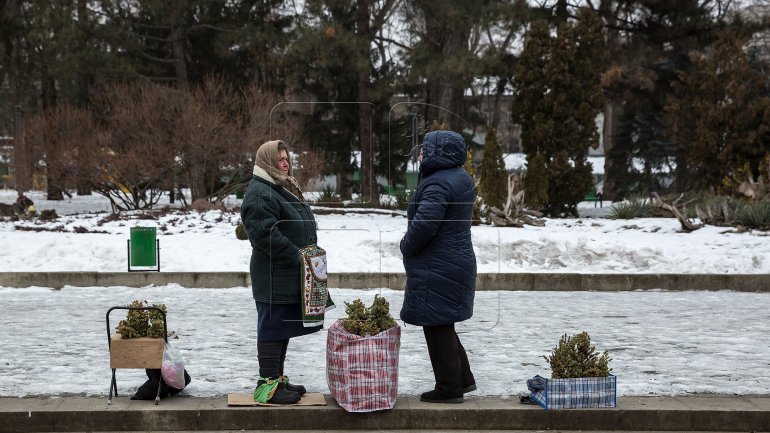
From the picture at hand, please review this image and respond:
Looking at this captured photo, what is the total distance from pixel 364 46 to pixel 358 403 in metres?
22.3

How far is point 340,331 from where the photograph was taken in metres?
6.05

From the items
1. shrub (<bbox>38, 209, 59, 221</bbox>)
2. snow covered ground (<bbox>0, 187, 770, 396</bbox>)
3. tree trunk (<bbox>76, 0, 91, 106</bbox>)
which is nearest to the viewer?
snow covered ground (<bbox>0, 187, 770, 396</bbox>)

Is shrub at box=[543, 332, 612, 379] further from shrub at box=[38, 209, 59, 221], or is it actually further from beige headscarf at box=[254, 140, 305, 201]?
shrub at box=[38, 209, 59, 221]

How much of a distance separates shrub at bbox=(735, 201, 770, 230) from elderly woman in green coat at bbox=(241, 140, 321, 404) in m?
12.3

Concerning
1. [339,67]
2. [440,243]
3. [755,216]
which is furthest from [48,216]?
[440,243]

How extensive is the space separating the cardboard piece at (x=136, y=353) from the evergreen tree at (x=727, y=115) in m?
18.0

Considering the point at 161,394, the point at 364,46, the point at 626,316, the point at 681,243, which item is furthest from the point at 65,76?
the point at 161,394

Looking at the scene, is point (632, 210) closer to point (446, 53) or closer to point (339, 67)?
point (446, 53)

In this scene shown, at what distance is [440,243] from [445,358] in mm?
812

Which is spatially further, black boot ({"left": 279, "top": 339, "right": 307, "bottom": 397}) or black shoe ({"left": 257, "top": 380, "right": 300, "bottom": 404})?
black boot ({"left": 279, "top": 339, "right": 307, "bottom": 397})

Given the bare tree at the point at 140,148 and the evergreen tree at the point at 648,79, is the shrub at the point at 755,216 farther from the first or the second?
the bare tree at the point at 140,148

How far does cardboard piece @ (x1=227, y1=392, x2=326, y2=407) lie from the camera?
20.2ft

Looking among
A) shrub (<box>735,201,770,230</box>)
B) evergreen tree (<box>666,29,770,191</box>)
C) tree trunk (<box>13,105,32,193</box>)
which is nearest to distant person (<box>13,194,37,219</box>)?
tree trunk (<box>13,105,32,193</box>)

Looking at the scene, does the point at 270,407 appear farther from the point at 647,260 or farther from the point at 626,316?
the point at 647,260
